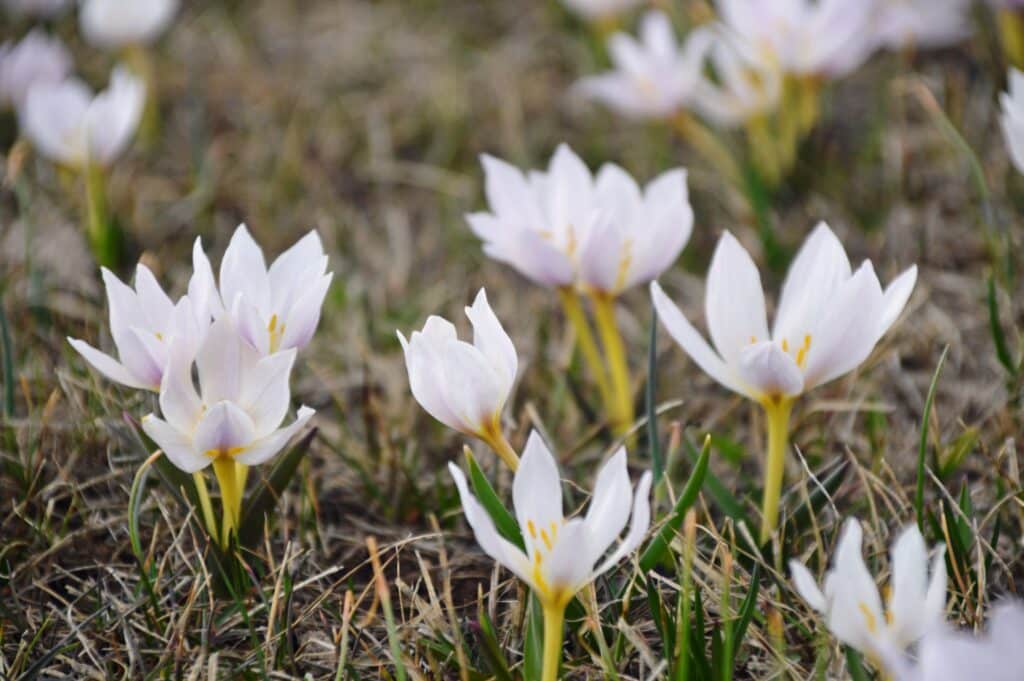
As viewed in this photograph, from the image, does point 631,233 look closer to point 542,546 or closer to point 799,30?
point 542,546

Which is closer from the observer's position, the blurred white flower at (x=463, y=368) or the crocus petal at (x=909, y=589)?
the crocus petal at (x=909, y=589)

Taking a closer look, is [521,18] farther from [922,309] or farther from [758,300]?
[758,300]

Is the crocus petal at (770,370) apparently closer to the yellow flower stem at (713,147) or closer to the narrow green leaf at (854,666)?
the narrow green leaf at (854,666)

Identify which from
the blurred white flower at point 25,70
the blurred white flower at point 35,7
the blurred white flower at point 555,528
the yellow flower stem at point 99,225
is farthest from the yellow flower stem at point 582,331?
the blurred white flower at point 35,7

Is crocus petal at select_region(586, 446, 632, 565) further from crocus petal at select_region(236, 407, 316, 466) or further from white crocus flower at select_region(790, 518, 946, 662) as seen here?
crocus petal at select_region(236, 407, 316, 466)

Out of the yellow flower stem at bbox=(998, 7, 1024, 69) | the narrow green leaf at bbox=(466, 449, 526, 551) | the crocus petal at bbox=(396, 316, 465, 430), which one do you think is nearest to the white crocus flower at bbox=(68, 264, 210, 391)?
the crocus petal at bbox=(396, 316, 465, 430)

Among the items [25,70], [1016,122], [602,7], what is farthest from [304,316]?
[602,7]

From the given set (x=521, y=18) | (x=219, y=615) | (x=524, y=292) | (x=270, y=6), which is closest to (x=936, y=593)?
(x=219, y=615)
